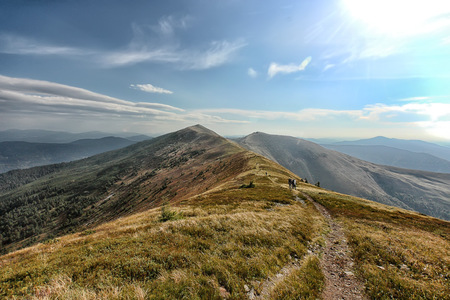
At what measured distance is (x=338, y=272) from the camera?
31.7ft

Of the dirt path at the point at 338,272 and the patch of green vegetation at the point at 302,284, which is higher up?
the patch of green vegetation at the point at 302,284

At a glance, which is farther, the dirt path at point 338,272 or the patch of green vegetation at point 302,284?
the dirt path at point 338,272

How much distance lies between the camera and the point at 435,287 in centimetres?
816

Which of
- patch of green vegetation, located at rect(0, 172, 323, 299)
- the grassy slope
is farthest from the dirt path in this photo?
patch of green vegetation, located at rect(0, 172, 323, 299)

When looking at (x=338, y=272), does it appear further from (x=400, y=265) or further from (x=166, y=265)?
(x=166, y=265)

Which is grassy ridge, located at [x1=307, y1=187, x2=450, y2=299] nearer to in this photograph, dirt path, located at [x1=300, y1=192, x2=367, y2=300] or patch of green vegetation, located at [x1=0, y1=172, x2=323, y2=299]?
dirt path, located at [x1=300, y1=192, x2=367, y2=300]

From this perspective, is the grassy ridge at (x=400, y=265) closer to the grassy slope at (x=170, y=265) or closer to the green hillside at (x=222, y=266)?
the green hillside at (x=222, y=266)

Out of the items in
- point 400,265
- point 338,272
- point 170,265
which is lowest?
point 338,272

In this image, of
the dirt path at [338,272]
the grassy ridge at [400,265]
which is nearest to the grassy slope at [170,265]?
the dirt path at [338,272]

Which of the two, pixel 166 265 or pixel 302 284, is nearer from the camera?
pixel 302 284

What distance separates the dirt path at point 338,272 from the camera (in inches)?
310

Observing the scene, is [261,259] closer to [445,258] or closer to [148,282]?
[148,282]

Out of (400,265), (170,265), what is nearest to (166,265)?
(170,265)

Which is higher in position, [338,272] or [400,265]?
[400,265]
